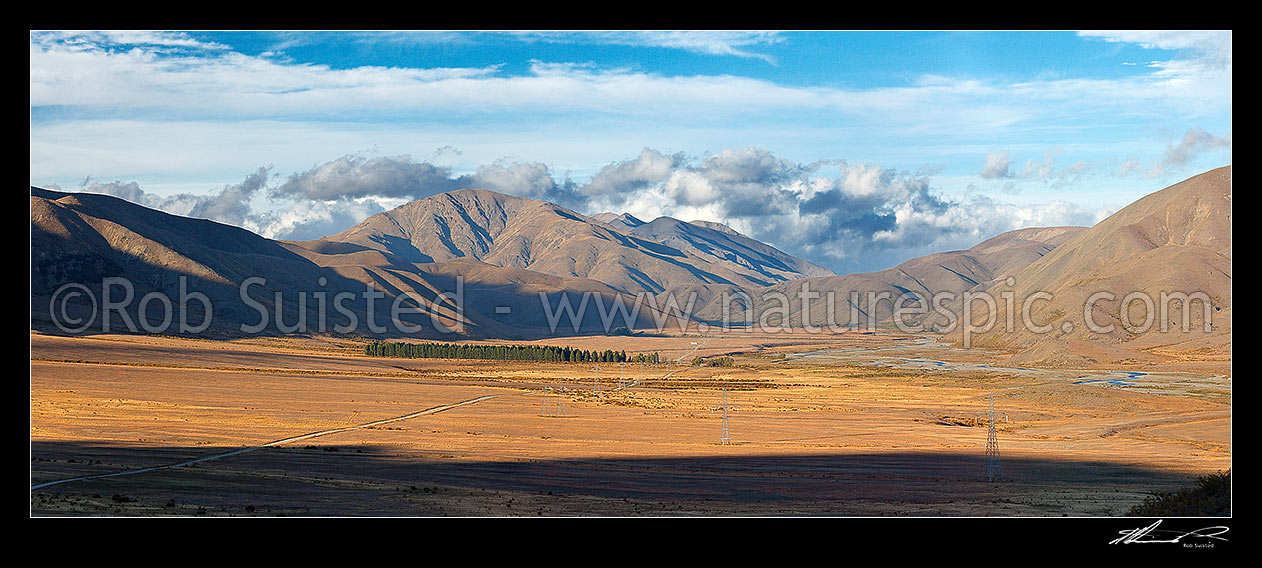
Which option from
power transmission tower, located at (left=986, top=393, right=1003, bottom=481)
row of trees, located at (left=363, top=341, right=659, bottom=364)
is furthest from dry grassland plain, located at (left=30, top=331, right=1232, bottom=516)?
row of trees, located at (left=363, top=341, right=659, bottom=364)

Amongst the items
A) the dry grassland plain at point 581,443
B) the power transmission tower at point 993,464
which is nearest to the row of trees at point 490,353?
the dry grassland plain at point 581,443

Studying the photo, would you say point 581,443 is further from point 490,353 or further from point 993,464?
point 490,353

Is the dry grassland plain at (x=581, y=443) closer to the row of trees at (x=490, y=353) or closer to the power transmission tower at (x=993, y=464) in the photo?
the power transmission tower at (x=993, y=464)
